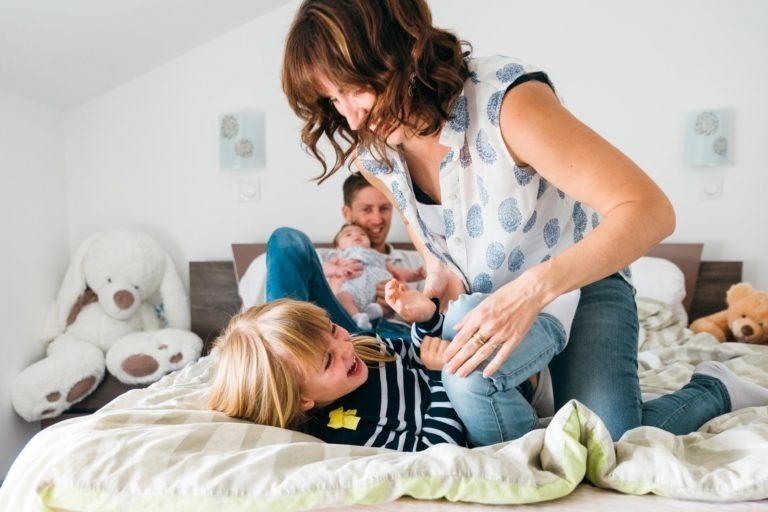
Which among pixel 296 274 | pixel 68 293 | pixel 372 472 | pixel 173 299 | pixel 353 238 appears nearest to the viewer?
pixel 372 472

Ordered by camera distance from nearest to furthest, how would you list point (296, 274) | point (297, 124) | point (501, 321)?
point (501, 321)
point (296, 274)
point (297, 124)

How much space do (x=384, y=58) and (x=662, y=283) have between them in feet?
5.66

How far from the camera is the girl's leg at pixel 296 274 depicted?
1.51 m

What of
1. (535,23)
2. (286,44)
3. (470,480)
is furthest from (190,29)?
(470,480)

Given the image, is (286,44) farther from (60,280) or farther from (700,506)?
(60,280)

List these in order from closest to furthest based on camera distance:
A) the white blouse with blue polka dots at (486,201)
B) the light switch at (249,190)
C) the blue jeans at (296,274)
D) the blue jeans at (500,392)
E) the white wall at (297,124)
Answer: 1. the blue jeans at (500,392)
2. the white blouse with blue polka dots at (486,201)
3. the blue jeans at (296,274)
4. the white wall at (297,124)
5. the light switch at (249,190)

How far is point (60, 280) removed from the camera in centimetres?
273

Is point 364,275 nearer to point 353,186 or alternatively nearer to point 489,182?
point 353,186

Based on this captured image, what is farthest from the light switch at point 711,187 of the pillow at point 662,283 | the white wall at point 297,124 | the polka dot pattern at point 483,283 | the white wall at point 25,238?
the white wall at point 25,238

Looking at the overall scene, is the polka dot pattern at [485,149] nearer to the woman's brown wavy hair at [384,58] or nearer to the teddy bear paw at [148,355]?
the woman's brown wavy hair at [384,58]

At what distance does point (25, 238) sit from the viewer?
244 cm

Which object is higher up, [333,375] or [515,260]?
[515,260]

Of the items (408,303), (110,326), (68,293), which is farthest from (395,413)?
(68,293)

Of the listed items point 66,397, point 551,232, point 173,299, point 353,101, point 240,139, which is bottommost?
point 66,397
